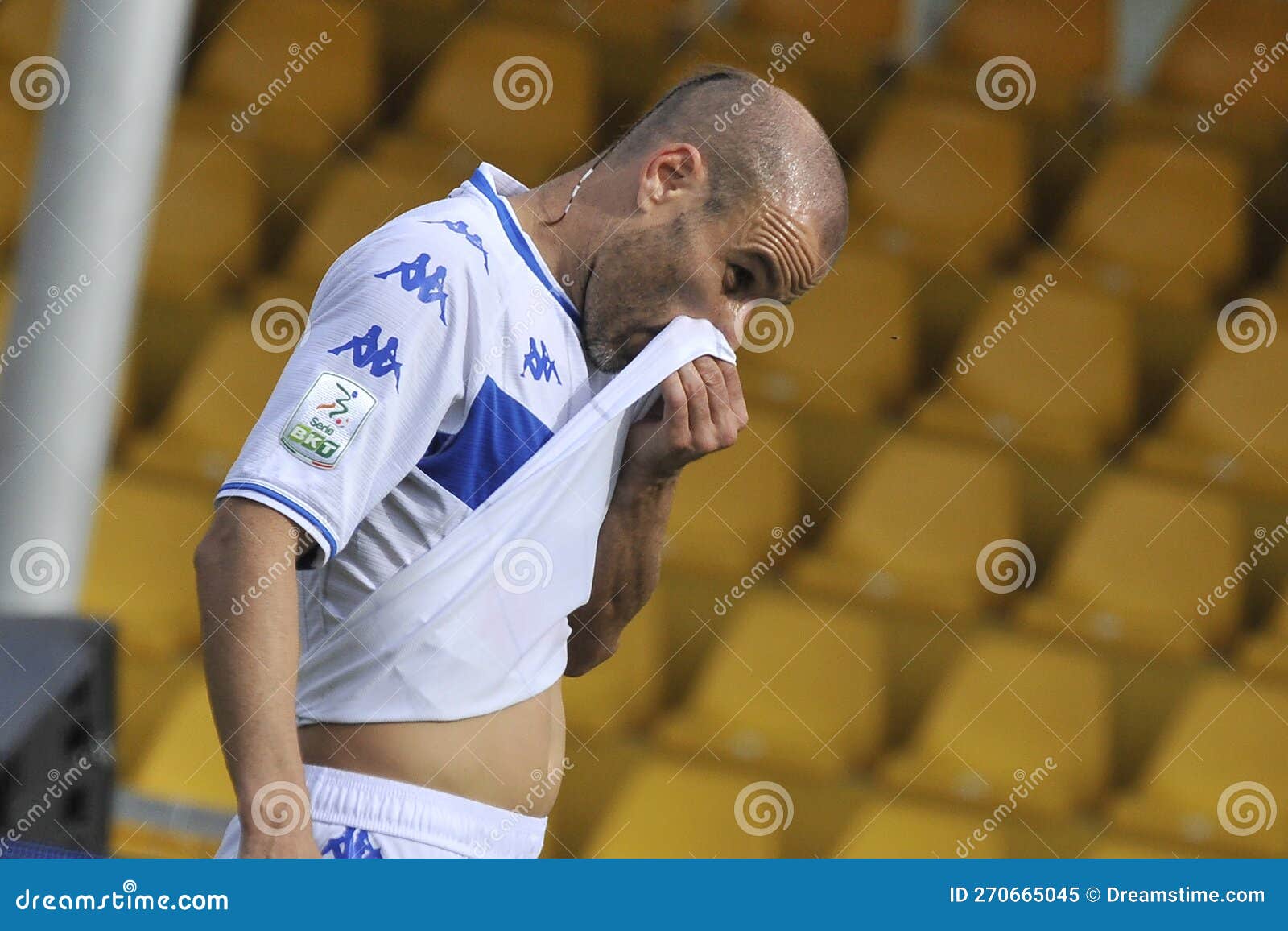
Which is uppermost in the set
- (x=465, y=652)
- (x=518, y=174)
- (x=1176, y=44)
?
(x=1176, y=44)

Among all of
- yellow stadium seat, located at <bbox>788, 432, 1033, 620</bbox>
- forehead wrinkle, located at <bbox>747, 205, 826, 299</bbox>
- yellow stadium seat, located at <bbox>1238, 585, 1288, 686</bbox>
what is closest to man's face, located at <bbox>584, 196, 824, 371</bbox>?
forehead wrinkle, located at <bbox>747, 205, 826, 299</bbox>

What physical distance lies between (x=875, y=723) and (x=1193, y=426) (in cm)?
69

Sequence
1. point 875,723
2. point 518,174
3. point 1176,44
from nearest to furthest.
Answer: point 875,723
point 518,174
point 1176,44

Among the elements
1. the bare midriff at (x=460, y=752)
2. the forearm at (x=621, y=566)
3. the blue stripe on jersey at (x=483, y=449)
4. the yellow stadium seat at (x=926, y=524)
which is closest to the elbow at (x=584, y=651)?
the forearm at (x=621, y=566)

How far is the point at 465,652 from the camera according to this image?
0.78 metres

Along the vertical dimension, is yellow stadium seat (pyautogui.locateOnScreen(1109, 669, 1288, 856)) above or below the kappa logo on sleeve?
above

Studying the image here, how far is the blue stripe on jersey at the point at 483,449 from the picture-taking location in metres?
0.75

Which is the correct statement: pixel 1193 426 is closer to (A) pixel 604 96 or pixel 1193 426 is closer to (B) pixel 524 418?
(A) pixel 604 96

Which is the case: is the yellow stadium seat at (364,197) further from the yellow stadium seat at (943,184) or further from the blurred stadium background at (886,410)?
the yellow stadium seat at (943,184)

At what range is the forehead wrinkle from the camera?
2.64 feet

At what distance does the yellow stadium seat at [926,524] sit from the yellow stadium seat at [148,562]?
759mm

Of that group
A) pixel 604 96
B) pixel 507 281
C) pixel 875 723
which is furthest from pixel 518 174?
pixel 507 281

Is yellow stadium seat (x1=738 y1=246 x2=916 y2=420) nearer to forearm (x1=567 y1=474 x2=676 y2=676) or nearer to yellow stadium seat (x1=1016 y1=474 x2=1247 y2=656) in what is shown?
yellow stadium seat (x1=1016 y1=474 x2=1247 y2=656)

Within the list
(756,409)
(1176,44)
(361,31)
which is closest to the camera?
(756,409)
